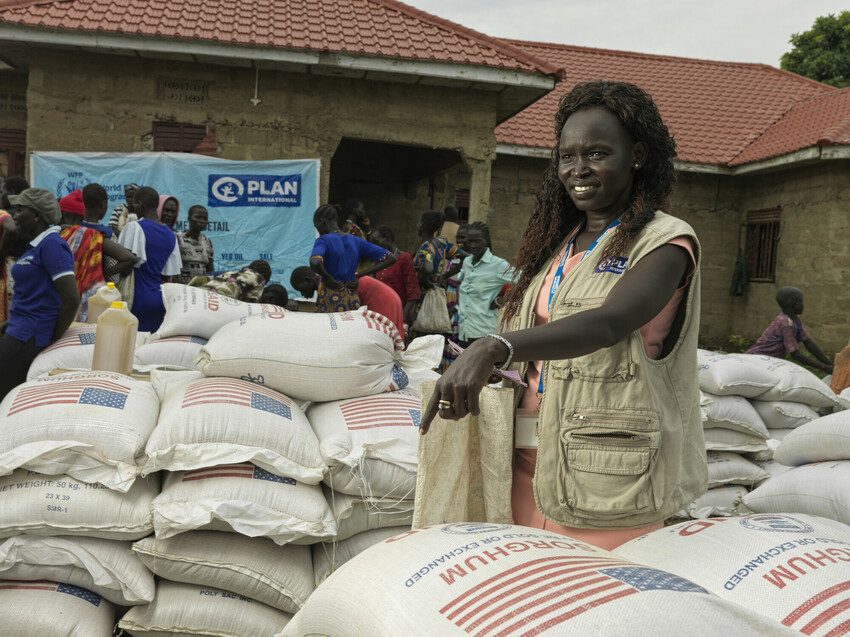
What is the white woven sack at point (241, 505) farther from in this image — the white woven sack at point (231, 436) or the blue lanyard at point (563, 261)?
the blue lanyard at point (563, 261)

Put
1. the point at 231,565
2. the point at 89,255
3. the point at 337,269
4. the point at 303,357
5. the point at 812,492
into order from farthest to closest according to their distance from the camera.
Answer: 1. the point at 337,269
2. the point at 89,255
3. the point at 303,357
4. the point at 812,492
5. the point at 231,565

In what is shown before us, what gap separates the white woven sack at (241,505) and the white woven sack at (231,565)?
0.21 ft

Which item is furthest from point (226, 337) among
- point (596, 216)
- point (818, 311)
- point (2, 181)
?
point (818, 311)

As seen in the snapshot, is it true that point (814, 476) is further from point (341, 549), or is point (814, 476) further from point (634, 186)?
point (634, 186)

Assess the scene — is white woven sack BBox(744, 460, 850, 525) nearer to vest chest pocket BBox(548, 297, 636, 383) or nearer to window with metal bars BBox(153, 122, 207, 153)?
vest chest pocket BBox(548, 297, 636, 383)

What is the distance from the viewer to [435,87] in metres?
8.87

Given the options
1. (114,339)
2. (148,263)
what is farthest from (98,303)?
(148,263)

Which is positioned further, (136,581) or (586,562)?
(136,581)

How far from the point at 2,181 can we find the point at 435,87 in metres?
4.19

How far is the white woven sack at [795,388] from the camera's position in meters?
4.55

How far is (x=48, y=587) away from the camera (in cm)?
265

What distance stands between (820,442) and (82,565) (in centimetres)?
268

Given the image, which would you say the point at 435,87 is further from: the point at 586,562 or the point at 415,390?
the point at 586,562

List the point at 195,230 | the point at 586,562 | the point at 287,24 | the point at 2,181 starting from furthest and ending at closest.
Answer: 1. the point at 287,24
2. the point at 2,181
3. the point at 195,230
4. the point at 586,562
